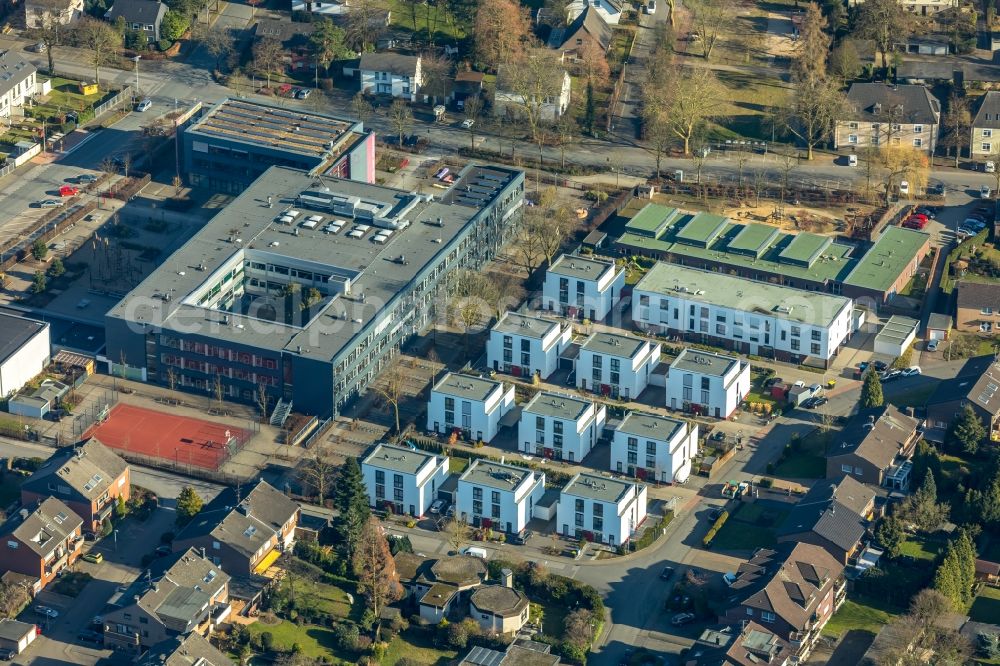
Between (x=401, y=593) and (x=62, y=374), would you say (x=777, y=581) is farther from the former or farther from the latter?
(x=62, y=374)

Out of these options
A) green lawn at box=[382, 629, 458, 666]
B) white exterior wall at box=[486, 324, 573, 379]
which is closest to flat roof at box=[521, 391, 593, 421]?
→ white exterior wall at box=[486, 324, 573, 379]

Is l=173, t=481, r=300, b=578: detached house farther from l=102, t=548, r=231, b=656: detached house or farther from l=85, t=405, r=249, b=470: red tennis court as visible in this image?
l=85, t=405, r=249, b=470: red tennis court

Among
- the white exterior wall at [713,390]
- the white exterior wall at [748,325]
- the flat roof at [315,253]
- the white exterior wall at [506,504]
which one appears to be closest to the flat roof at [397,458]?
the white exterior wall at [506,504]

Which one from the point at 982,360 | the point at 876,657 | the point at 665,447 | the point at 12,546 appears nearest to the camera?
the point at 876,657

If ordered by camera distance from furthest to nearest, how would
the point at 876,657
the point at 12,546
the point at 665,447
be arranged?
1. the point at 665,447
2. the point at 12,546
3. the point at 876,657

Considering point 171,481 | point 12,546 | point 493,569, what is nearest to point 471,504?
point 493,569

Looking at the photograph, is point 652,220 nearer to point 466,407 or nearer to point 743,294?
point 743,294

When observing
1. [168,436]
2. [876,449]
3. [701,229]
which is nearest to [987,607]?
[876,449]

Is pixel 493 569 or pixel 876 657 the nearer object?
pixel 876 657

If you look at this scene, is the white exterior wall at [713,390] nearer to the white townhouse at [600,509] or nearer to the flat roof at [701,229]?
the white townhouse at [600,509]
